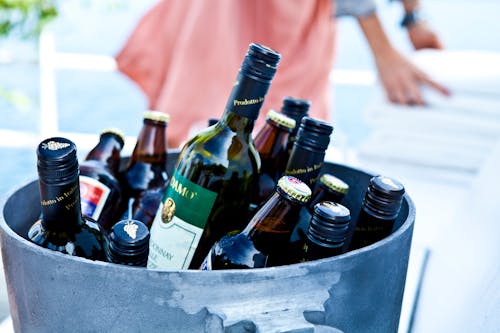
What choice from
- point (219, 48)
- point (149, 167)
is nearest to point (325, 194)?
point (149, 167)

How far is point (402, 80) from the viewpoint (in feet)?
4.27

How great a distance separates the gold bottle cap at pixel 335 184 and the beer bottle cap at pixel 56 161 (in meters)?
0.28

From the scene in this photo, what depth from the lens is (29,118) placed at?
279 centimetres

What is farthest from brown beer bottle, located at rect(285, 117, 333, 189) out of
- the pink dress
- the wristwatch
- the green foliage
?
the green foliage

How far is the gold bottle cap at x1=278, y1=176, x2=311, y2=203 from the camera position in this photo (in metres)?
0.51

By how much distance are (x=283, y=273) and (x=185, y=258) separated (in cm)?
17

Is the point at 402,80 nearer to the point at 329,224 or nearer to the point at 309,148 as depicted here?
the point at 309,148

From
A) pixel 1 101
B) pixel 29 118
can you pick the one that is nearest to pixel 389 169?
pixel 29 118

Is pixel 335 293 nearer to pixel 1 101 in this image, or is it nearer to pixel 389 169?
pixel 389 169

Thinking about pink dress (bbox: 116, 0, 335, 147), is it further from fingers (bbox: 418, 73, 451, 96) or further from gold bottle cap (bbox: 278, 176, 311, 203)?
gold bottle cap (bbox: 278, 176, 311, 203)

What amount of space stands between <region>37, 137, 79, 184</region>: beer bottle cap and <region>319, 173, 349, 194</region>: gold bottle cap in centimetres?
28

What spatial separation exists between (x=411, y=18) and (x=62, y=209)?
1294 millimetres

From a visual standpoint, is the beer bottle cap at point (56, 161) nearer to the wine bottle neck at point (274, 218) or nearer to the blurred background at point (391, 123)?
the blurred background at point (391, 123)

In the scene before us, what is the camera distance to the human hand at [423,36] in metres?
1.56
